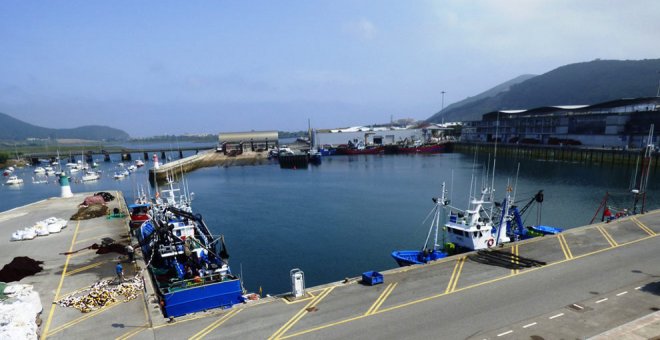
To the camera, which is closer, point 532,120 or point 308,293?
point 308,293

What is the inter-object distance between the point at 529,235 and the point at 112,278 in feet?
96.6

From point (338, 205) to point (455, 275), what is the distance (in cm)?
3293

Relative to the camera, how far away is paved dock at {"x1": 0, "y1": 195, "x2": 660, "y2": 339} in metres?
12.8

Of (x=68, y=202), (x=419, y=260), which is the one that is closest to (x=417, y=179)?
(x=419, y=260)

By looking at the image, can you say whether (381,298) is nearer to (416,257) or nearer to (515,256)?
(416,257)

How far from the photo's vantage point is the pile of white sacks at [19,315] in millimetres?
11752

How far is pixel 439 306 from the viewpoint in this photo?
579 inches

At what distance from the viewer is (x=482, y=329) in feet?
42.2

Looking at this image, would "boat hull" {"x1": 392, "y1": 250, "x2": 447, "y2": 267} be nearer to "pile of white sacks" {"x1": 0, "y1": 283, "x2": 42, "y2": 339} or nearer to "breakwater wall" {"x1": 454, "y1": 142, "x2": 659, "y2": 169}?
"pile of white sacks" {"x1": 0, "y1": 283, "x2": 42, "y2": 339}

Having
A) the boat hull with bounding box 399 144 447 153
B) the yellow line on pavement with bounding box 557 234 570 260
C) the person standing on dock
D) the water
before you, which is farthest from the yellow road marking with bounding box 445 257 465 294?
the boat hull with bounding box 399 144 447 153

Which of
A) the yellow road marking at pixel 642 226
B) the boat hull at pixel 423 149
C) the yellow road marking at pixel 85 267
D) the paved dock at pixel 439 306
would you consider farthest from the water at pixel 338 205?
the boat hull at pixel 423 149

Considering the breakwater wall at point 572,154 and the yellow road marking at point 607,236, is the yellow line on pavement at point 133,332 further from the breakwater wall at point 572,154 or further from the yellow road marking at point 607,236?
the breakwater wall at point 572,154

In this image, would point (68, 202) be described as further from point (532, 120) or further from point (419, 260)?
point (532, 120)

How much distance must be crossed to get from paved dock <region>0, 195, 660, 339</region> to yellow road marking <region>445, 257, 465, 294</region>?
0.05m
